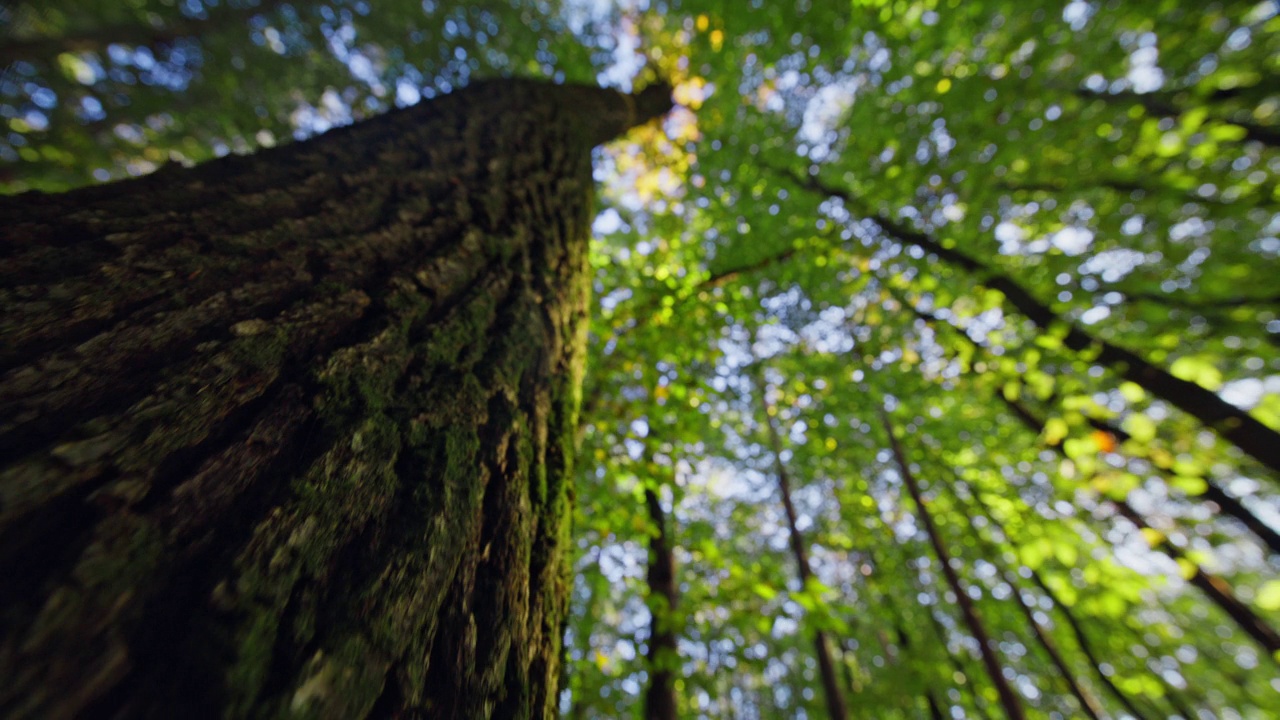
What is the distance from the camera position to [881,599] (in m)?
12.7

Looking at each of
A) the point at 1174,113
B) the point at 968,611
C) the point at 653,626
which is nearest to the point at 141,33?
the point at 653,626

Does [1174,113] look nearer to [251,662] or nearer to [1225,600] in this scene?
[1225,600]

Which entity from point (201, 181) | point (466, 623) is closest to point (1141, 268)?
point (466, 623)

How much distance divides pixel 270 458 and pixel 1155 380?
19.8ft

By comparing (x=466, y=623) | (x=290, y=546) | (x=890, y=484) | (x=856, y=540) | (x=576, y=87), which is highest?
(x=576, y=87)

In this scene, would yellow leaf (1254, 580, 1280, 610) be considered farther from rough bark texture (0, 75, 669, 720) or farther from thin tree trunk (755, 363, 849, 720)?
thin tree trunk (755, 363, 849, 720)

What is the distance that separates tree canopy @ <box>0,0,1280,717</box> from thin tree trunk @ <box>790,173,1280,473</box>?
0.02 meters

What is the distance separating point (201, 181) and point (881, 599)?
616 inches

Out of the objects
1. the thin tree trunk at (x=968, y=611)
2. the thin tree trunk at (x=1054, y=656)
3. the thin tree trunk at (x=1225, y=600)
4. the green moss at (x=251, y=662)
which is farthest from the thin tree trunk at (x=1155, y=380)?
the thin tree trunk at (x=1054, y=656)

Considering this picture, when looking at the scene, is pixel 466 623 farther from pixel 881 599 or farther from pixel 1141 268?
pixel 881 599

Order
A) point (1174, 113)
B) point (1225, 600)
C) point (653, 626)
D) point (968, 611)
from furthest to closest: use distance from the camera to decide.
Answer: point (968, 611)
point (1225, 600)
point (1174, 113)
point (653, 626)

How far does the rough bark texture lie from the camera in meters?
0.48

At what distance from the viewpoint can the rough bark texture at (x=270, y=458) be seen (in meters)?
0.48

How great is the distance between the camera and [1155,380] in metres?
4.01
